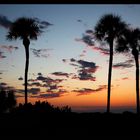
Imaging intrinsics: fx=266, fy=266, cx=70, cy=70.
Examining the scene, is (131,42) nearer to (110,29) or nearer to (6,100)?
(110,29)

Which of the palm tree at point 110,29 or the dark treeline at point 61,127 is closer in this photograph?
the dark treeline at point 61,127

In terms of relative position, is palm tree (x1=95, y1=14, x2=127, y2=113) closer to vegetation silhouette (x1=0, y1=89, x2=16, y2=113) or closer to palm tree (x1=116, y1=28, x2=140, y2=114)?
palm tree (x1=116, y1=28, x2=140, y2=114)

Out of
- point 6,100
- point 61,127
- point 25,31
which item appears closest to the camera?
point 61,127

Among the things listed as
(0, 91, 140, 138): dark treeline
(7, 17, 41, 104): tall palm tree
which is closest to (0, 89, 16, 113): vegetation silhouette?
A: (7, 17, 41, 104): tall palm tree

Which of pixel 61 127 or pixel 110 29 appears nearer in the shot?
pixel 61 127

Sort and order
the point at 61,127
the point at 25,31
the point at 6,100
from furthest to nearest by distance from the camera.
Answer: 1. the point at 6,100
2. the point at 25,31
3. the point at 61,127

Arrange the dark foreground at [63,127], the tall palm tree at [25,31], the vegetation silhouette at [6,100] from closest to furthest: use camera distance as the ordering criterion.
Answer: the dark foreground at [63,127], the tall palm tree at [25,31], the vegetation silhouette at [6,100]

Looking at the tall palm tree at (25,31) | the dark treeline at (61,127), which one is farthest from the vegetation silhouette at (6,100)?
the dark treeline at (61,127)

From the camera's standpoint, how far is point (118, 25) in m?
30.0

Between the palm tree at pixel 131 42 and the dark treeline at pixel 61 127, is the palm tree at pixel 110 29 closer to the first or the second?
the palm tree at pixel 131 42

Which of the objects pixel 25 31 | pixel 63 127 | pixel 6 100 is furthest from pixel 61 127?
pixel 6 100

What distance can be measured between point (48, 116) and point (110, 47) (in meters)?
14.5
